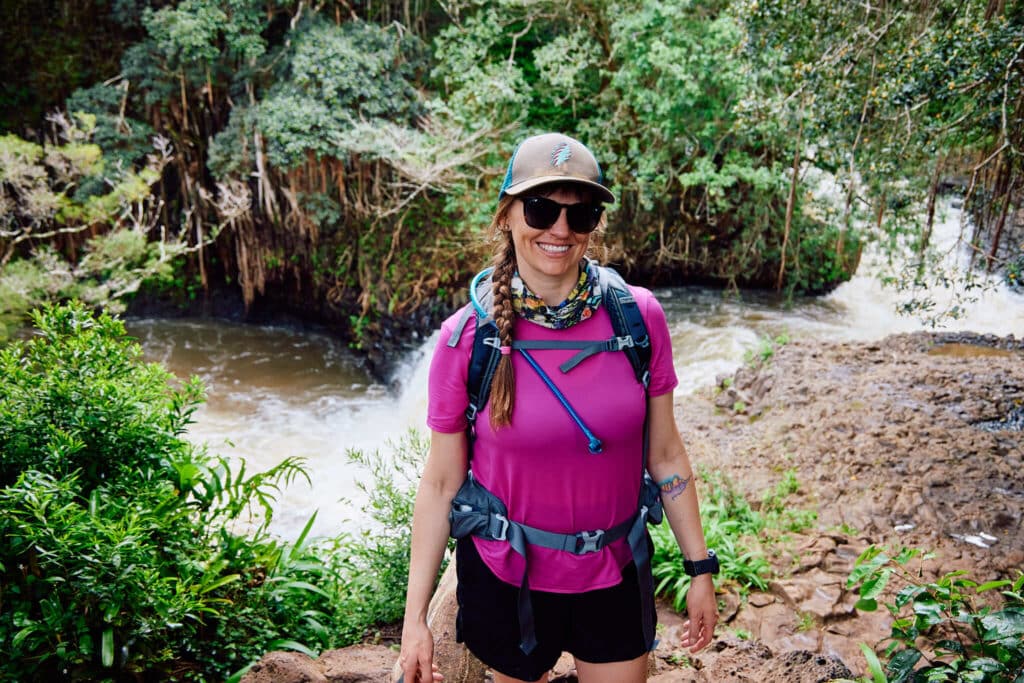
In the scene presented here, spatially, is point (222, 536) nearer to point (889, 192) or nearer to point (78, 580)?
point (78, 580)

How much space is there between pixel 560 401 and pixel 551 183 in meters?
0.47

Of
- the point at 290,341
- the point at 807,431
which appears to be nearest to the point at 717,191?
the point at 807,431

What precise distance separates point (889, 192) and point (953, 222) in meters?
4.96

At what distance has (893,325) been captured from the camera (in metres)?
8.85

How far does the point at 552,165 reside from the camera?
1.48 m

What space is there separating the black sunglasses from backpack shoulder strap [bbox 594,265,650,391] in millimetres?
137

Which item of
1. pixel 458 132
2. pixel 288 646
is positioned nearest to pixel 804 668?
pixel 288 646

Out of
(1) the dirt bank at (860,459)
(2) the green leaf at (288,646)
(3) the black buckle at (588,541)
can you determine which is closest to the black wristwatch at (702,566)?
(3) the black buckle at (588,541)

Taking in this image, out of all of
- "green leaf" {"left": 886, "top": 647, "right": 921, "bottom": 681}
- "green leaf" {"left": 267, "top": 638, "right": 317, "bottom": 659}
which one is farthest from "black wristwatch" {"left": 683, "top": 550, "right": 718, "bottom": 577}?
"green leaf" {"left": 267, "top": 638, "right": 317, "bottom": 659}

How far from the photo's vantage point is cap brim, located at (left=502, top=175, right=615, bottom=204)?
1.46 meters

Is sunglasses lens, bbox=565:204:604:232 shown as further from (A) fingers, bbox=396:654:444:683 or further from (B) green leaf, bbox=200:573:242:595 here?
(B) green leaf, bbox=200:573:242:595

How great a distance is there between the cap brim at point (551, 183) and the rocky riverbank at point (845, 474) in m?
1.73

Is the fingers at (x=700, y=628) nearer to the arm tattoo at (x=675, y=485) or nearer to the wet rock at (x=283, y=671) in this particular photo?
the arm tattoo at (x=675, y=485)

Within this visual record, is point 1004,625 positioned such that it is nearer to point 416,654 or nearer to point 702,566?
point 702,566
